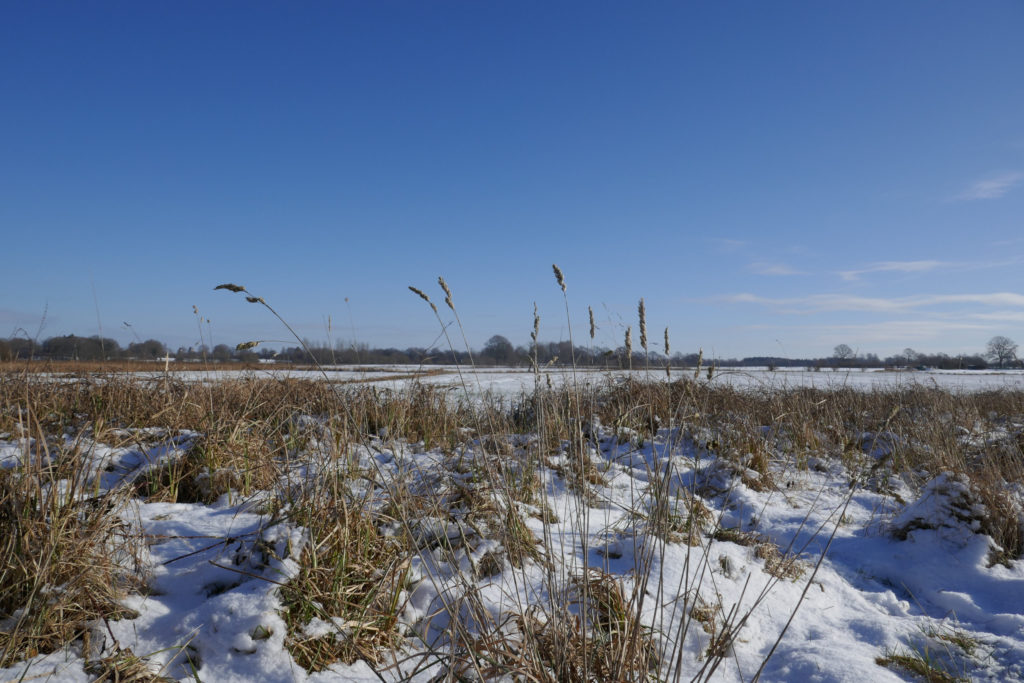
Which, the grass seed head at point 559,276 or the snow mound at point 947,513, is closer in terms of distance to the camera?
the grass seed head at point 559,276

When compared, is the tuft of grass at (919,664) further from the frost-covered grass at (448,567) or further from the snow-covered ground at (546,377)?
the snow-covered ground at (546,377)

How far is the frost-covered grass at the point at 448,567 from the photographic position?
192cm

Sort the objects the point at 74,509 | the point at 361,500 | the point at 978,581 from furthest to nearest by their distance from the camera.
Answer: the point at 978,581 → the point at 361,500 → the point at 74,509

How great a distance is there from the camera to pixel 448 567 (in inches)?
106

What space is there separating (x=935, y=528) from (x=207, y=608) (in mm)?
4733

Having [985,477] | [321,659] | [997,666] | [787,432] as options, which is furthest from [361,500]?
[787,432]

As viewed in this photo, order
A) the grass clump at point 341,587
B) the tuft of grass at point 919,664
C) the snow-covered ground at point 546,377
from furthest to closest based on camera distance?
the snow-covered ground at point 546,377 < the tuft of grass at point 919,664 < the grass clump at point 341,587

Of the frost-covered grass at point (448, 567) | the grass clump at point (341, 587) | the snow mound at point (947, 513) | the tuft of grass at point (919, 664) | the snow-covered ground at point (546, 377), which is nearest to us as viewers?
the frost-covered grass at point (448, 567)

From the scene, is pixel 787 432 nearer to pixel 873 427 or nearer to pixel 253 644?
pixel 873 427

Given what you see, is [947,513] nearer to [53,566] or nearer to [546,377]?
[546,377]

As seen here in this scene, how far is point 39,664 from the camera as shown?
1.89m

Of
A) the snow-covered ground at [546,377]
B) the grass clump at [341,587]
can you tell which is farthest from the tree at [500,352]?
the grass clump at [341,587]

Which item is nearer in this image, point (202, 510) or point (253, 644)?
point (253, 644)

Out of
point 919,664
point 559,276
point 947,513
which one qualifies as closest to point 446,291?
point 559,276
